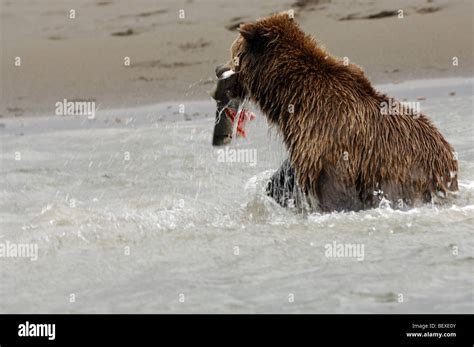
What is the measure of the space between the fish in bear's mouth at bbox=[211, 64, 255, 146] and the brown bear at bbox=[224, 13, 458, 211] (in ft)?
1.04

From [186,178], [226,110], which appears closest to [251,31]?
[226,110]

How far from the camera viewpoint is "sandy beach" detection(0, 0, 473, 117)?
13.6m

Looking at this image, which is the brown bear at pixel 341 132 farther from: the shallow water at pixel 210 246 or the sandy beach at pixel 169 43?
the sandy beach at pixel 169 43

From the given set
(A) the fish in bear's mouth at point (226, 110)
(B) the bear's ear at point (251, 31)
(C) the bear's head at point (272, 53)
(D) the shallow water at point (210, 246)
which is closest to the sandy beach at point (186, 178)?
(D) the shallow water at point (210, 246)

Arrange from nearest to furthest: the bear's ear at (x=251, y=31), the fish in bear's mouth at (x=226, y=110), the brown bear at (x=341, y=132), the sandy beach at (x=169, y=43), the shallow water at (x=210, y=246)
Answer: the shallow water at (x=210, y=246)
the brown bear at (x=341, y=132)
the bear's ear at (x=251, y=31)
the fish in bear's mouth at (x=226, y=110)
the sandy beach at (x=169, y=43)

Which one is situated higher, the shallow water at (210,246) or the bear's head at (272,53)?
the bear's head at (272,53)

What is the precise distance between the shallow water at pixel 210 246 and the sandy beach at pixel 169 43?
3.26m

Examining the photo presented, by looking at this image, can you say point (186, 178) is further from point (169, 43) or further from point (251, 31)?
point (169, 43)

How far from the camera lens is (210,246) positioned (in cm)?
746

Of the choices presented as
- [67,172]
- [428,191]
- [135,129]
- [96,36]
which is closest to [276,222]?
[428,191]

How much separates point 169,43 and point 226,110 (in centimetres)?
613

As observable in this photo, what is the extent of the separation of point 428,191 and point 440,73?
6.42 metres

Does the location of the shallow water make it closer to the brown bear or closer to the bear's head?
the brown bear

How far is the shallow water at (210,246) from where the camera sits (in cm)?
648
